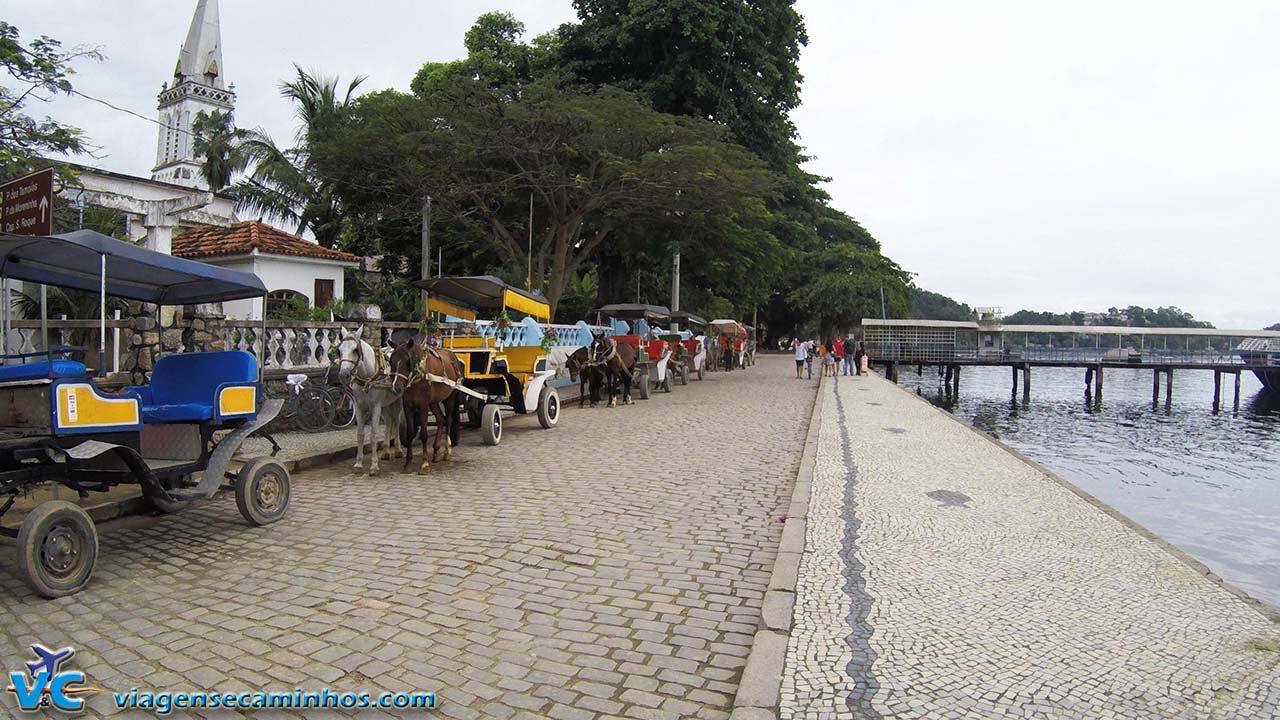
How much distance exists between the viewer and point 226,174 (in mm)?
33594

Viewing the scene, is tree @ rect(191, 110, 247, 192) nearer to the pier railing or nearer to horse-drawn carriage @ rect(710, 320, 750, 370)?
horse-drawn carriage @ rect(710, 320, 750, 370)

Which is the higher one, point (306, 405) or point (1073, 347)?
point (1073, 347)

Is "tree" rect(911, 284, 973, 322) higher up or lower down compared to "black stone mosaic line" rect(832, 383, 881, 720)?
higher up

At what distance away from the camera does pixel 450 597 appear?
4.63 m

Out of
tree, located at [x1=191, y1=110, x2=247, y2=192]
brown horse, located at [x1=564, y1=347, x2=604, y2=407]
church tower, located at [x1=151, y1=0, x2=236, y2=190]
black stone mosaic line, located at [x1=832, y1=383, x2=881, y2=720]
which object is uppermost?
church tower, located at [x1=151, y1=0, x2=236, y2=190]

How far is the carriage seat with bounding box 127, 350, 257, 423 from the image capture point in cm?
630

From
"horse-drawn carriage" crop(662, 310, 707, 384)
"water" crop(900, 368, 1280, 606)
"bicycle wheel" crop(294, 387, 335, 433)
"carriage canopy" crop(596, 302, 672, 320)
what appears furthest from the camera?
"horse-drawn carriage" crop(662, 310, 707, 384)

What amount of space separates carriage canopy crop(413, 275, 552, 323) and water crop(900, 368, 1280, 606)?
10.5m

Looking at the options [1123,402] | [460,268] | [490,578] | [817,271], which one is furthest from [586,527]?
[817,271]

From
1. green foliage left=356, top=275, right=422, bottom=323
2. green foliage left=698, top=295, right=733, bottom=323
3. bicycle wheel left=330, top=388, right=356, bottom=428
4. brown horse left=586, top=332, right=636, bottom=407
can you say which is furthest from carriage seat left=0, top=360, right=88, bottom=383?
green foliage left=698, top=295, right=733, bottom=323

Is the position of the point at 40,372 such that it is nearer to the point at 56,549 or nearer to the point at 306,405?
the point at 56,549

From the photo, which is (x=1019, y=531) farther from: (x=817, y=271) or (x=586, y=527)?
(x=817, y=271)

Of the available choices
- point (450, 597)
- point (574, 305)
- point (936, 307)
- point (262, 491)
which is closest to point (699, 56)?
point (574, 305)

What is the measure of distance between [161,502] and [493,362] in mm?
5908
